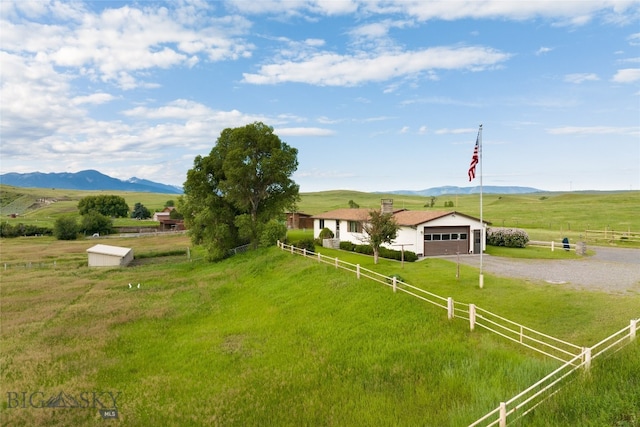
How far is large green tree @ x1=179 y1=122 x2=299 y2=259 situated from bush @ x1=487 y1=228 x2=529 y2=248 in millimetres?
23079

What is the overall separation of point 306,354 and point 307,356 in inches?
8.2

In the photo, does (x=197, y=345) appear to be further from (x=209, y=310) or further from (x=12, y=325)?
(x=12, y=325)

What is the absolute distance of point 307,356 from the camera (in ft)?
52.9

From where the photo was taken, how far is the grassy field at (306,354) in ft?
38.0

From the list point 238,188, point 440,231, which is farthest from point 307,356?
point 238,188

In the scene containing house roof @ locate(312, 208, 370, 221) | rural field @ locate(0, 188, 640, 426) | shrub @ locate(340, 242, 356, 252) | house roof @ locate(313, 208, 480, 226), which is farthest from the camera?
house roof @ locate(312, 208, 370, 221)

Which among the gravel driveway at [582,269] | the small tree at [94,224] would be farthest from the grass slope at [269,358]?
the small tree at [94,224]

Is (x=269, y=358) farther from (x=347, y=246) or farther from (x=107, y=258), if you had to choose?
(x=107, y=258)

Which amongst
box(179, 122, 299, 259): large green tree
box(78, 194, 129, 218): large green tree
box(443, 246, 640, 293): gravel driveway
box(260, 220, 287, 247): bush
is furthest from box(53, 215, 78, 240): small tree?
box(443, 246, 640, 293): gravel driveway

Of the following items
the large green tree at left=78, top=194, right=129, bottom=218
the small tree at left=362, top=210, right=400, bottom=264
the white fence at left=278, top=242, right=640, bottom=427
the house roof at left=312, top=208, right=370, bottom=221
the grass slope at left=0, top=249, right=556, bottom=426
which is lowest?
the grass slope at left=0, top=249, right=556, bottom=426

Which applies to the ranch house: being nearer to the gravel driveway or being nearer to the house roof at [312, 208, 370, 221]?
the gravel driveway

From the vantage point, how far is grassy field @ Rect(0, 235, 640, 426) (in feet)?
38.0

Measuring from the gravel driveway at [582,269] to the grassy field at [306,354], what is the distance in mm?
2284

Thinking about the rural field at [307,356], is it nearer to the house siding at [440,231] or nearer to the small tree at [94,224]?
the house siding at [440,231]
